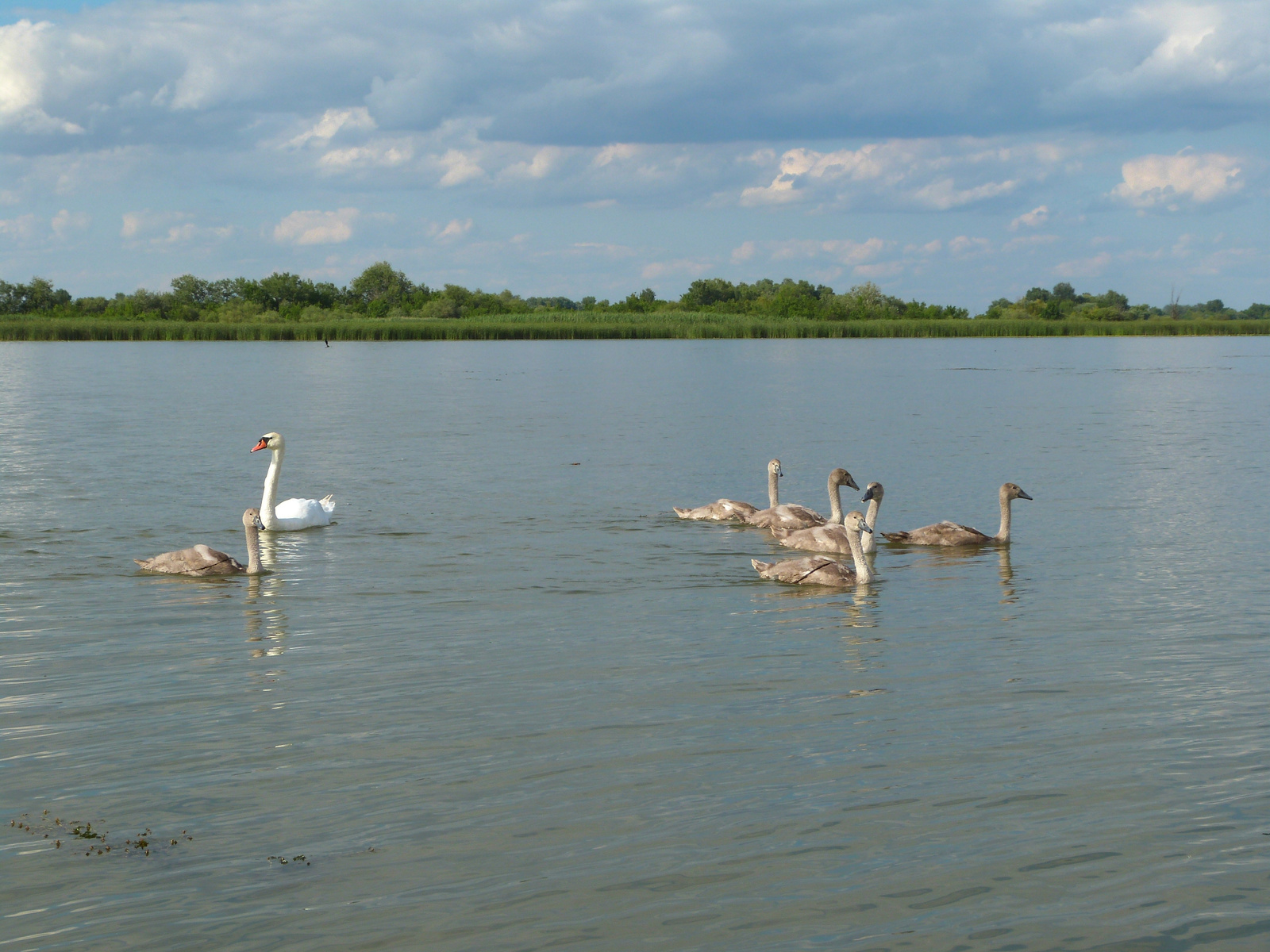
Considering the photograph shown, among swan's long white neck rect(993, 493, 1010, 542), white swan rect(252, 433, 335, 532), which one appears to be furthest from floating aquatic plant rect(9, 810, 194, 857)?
swan's long white neck rect(993, 493, 1010, 542)

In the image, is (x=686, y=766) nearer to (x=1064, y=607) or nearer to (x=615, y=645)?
(x=615, y=645)

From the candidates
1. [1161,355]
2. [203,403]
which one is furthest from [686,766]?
[1161,355]

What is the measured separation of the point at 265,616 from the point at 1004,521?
9004 mm

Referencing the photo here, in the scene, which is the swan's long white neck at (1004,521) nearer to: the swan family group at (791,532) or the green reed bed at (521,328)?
the swan family group at (791,532)

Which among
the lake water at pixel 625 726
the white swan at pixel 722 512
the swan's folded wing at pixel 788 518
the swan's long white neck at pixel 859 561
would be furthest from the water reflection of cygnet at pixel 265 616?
the swan's folded wing at pixel 788 518

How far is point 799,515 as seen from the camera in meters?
16.3

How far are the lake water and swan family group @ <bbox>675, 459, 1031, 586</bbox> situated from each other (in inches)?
12.9

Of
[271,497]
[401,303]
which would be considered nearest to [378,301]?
[401,303]

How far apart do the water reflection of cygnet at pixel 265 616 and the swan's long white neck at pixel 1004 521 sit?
27.9 ft

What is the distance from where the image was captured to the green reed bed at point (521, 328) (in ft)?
317

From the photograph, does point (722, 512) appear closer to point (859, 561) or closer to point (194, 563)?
point (859, 561)

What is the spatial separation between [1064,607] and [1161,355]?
3076 inches

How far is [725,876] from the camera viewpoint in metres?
5.95

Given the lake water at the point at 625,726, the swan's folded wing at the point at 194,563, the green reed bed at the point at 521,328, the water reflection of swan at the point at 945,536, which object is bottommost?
the lake water at the point at 625,726
